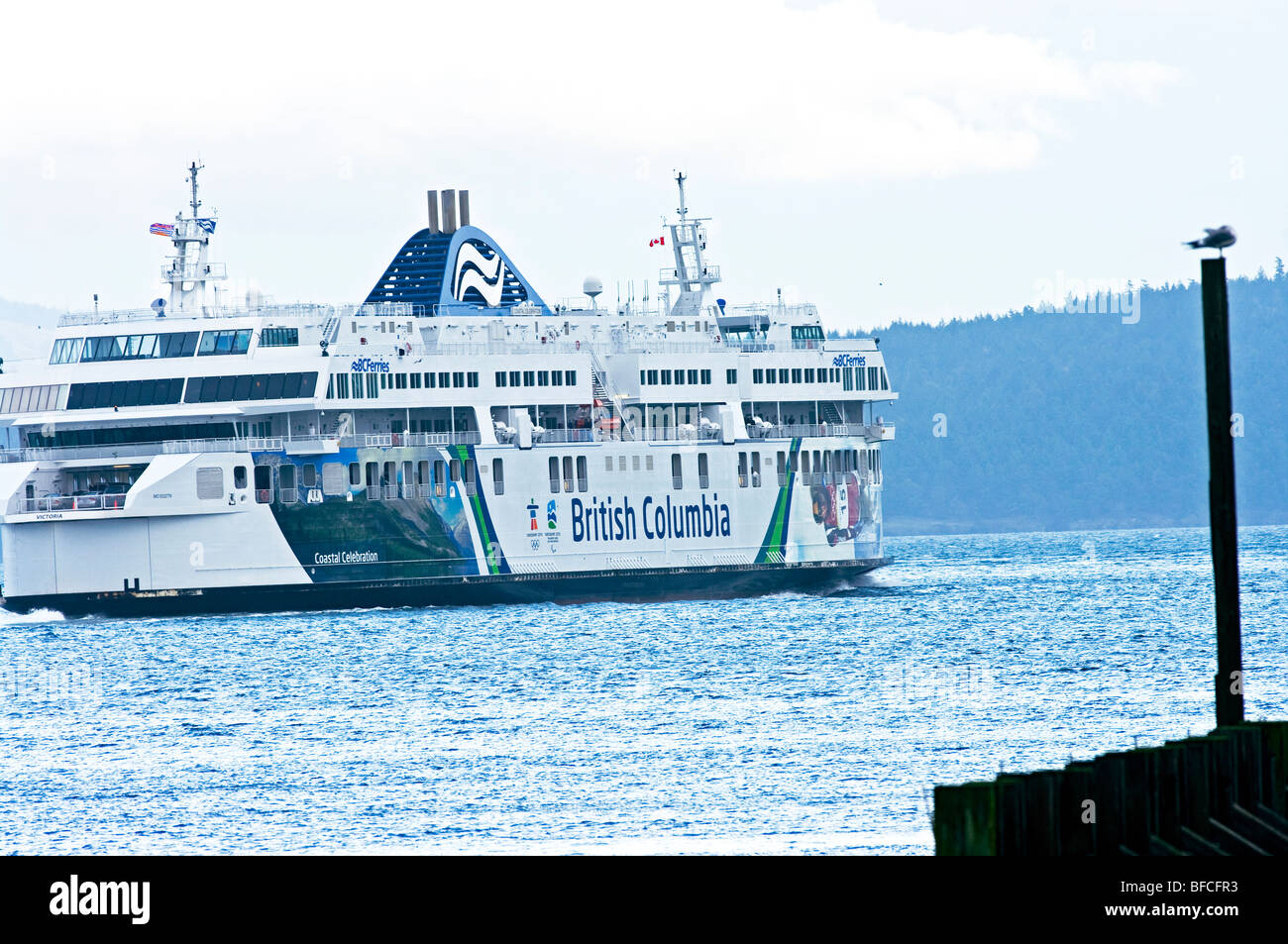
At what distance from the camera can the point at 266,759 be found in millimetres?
30688

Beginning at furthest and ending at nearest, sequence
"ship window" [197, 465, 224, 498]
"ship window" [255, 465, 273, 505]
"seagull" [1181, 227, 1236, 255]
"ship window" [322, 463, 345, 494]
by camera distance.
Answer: "ship window" [322, 463, 345, 494] → "ship window" [255, 465, 273, 505] → "ship window" [197, 465, 224, 498] → "seagull" [1181, 227, 1236, 255]

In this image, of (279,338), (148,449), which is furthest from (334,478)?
(148,449)

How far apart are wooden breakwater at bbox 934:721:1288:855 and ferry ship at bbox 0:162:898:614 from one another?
39.5 metres

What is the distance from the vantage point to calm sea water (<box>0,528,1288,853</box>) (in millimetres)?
24625

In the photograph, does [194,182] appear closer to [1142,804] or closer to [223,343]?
[223,343]

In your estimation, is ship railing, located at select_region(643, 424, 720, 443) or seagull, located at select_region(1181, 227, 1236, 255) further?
ship railing, located at select_region(643, 424, 720, 443)

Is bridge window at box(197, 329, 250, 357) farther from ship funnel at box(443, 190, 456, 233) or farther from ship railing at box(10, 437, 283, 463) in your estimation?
ship funnel at box(443, 190, 456, 233)

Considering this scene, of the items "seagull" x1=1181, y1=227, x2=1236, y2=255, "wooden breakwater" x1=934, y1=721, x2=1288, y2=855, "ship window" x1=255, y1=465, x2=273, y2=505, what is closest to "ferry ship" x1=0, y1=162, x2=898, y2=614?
"ship window" x1=255, y1=465, x2=273, y2=505

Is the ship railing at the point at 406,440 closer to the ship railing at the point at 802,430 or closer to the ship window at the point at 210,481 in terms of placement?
the ship window at the point at 210,481

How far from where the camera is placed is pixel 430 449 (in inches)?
2110

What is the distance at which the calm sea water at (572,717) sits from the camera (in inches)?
969

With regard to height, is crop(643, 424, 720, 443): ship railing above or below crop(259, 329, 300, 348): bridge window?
below
